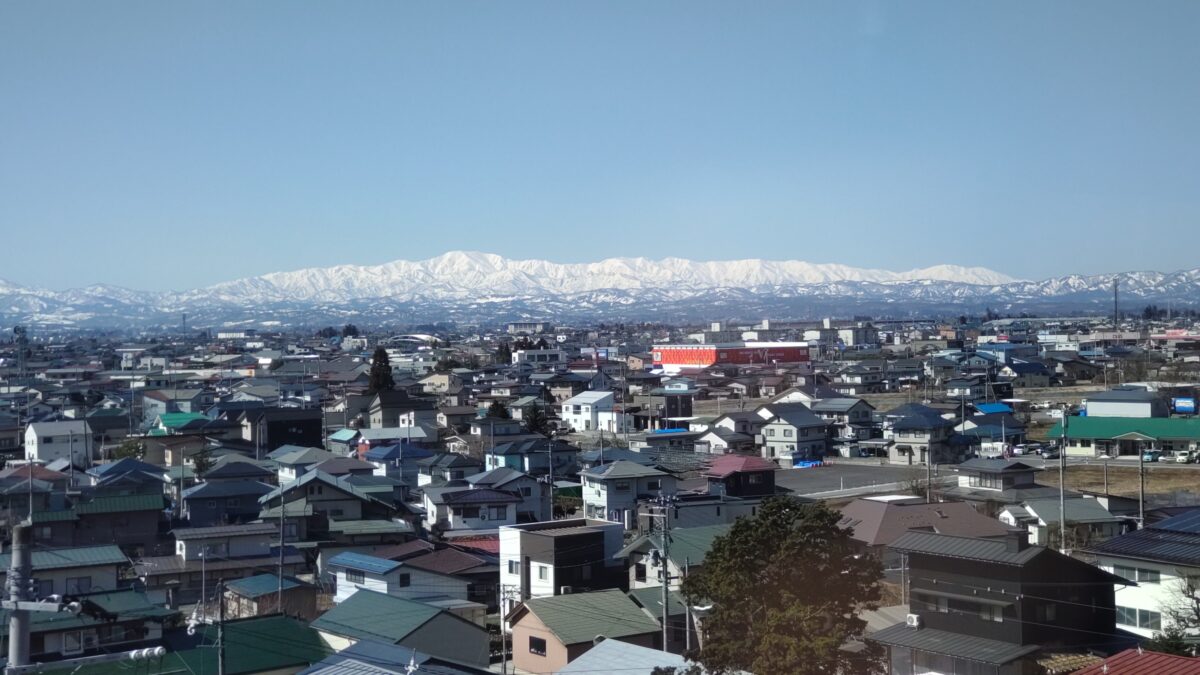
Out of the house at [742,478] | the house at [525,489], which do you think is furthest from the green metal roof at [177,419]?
the house at [742,478]

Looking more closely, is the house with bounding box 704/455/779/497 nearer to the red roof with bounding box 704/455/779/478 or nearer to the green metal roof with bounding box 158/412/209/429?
the red roof with bounding box 704/455/779/478

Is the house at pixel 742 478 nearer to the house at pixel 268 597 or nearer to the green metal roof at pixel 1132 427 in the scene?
the house at pixel 268 597

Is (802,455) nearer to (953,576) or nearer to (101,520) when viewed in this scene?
(101,520)

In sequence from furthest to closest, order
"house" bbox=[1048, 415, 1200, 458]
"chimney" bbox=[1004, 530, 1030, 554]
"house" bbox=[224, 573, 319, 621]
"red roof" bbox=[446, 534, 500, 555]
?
"house" bbox=[1048, 415, 1200, 458], "red roof" bbox=[446, 534, 500, 555], "house" bbox=[224, 573, 319, 621], "chimney" bbox=[1004, 530, 1030, 554]

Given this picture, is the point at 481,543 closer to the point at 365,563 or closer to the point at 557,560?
the point at 365,563

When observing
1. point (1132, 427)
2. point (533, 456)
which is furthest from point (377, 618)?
point (1132, 427)

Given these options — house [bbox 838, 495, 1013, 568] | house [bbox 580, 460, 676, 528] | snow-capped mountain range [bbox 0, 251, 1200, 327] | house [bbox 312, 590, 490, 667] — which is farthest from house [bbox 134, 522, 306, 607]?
snow-capped mountain range [bbox 0, 251, 1200, 327]

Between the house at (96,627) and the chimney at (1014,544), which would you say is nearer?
the chimney at (1014,544)
